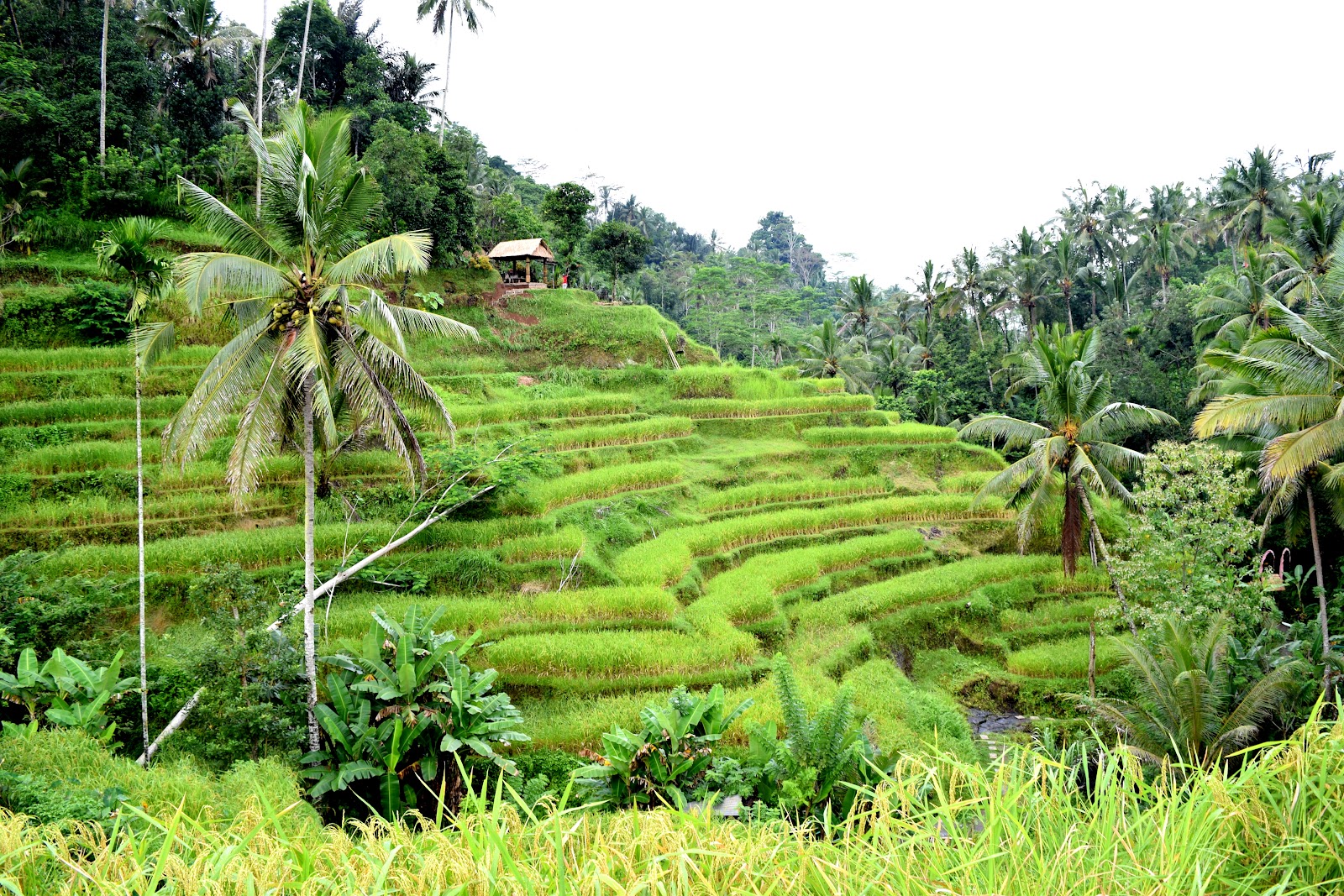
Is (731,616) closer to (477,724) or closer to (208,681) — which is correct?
(477,724)

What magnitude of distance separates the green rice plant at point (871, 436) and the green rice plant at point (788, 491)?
1.61 metres

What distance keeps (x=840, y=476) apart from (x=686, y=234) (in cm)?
4828

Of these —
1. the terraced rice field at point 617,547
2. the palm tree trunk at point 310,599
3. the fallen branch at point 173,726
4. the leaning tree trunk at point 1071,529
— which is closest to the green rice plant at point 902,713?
the terraced rice field at point 617,547

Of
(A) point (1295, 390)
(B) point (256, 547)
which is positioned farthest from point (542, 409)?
(A) point (1295, 390)

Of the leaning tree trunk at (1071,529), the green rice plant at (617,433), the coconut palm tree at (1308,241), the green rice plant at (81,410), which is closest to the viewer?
the green rice plant at (81,410)

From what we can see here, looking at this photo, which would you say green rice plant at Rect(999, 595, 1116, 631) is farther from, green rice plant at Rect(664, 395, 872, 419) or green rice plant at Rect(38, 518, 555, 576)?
green rice plant at Rect(38, 518, 555, 576)

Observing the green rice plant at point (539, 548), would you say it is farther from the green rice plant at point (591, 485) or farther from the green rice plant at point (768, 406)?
the green rice plant at point (768, 406)

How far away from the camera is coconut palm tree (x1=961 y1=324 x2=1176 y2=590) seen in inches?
621

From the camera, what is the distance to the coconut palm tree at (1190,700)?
9.34 meters

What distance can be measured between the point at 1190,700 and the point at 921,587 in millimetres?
6294

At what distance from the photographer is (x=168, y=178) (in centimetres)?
2166

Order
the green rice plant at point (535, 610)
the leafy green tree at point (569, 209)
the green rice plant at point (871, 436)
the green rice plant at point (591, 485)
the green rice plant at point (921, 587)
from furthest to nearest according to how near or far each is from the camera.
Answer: the leafy green tree at point (569, 209)
the green rice plant at point (871, 436)
the green rice plant at point (921, 587)
the green rice plant at point (591, 485)
the green rice plant at point (535, 610)

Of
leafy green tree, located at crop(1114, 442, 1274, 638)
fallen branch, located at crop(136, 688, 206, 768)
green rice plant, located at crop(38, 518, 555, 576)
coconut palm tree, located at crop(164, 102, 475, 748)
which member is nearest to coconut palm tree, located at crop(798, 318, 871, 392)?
leafy green tree, located at crop(1114, 442, 1274, 638)

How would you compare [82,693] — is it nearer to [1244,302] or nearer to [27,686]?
[27,686]
